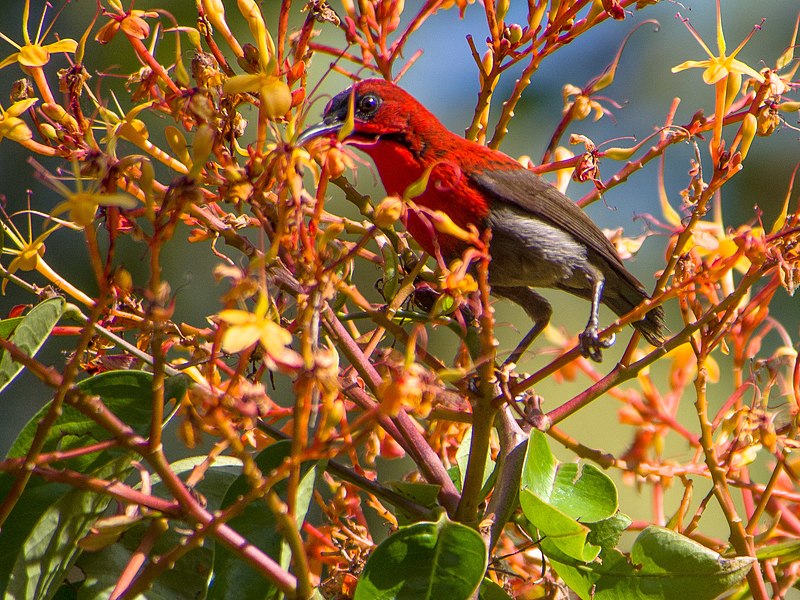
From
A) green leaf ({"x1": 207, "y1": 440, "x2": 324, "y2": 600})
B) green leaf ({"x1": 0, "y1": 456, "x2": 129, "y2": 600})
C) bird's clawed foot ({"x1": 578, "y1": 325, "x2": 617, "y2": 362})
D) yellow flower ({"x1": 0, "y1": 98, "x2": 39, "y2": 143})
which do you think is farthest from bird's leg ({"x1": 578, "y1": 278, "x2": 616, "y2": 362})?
yellow flower ({"x1": 0, "y1": 98, "x2": 39, "y2": 143})

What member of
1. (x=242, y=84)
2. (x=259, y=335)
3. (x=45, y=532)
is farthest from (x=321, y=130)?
(x=259, y=335)

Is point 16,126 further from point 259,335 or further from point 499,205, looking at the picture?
point 499,205

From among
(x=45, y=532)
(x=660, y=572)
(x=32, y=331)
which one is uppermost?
(x=32, y=331)

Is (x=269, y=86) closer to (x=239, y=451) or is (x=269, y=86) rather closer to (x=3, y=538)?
(x=239, y=451)

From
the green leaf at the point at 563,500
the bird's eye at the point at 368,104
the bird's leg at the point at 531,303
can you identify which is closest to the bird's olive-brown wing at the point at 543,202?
the bird's leg at the point at 531,303

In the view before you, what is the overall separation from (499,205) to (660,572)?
1383 mm

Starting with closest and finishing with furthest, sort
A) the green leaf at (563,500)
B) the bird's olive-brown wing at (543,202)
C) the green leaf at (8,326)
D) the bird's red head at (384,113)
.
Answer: the green leaf at (563,500), the green leaf at (8,326), the bird's red head at (384,113), the bird's olive-brown wing at (543,202)

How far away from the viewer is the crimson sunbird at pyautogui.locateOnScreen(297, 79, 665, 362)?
88.7 inches

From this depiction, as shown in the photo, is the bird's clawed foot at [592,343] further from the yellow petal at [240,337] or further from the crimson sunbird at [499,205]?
the yellow petal at [240,337]

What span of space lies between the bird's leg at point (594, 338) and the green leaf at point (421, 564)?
382 millimetres

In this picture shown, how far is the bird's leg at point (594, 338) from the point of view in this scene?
5.40 feet

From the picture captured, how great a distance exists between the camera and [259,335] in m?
0.86

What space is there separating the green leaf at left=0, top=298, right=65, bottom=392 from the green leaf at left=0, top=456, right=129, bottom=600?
0.14 metres

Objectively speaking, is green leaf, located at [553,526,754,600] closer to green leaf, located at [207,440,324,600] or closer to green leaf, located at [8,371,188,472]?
green leaf, located at [207,440,324,600]
